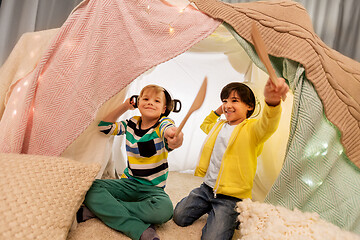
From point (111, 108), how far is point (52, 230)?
65 centimetres

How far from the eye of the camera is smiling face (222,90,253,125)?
3.64 ft

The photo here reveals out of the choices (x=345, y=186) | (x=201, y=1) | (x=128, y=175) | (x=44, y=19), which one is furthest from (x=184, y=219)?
(x=44, y=19)

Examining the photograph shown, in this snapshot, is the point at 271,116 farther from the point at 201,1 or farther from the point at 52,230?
the point at 52,230

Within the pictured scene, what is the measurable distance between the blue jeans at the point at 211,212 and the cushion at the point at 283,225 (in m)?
0.17

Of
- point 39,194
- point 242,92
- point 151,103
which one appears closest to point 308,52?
point 242,92

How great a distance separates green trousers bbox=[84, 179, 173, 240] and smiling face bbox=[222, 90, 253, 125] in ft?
1.36

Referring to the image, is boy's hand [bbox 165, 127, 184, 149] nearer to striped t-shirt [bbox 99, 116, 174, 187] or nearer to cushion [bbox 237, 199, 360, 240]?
striped t-shirt [bbox 99, 116, 174, 187]

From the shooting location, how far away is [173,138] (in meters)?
0.93

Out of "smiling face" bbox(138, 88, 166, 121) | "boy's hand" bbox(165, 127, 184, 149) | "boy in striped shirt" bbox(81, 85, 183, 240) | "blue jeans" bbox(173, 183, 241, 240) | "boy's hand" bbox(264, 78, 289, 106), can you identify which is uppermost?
"boy's hand" bbox(264, 78, 289, 106)

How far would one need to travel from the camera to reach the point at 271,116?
885 millimetres

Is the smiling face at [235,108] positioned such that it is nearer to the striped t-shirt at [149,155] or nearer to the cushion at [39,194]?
the striped t-shirt at [149,155]

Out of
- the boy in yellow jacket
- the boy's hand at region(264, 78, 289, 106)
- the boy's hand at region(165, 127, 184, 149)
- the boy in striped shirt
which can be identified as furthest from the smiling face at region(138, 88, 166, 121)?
the boy's hand at region(264, 78, 289, 106)

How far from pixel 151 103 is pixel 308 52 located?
565mm

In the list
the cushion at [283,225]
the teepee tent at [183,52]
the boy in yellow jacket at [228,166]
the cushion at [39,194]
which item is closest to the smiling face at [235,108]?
the boy in yellow jacket at [228,166]
